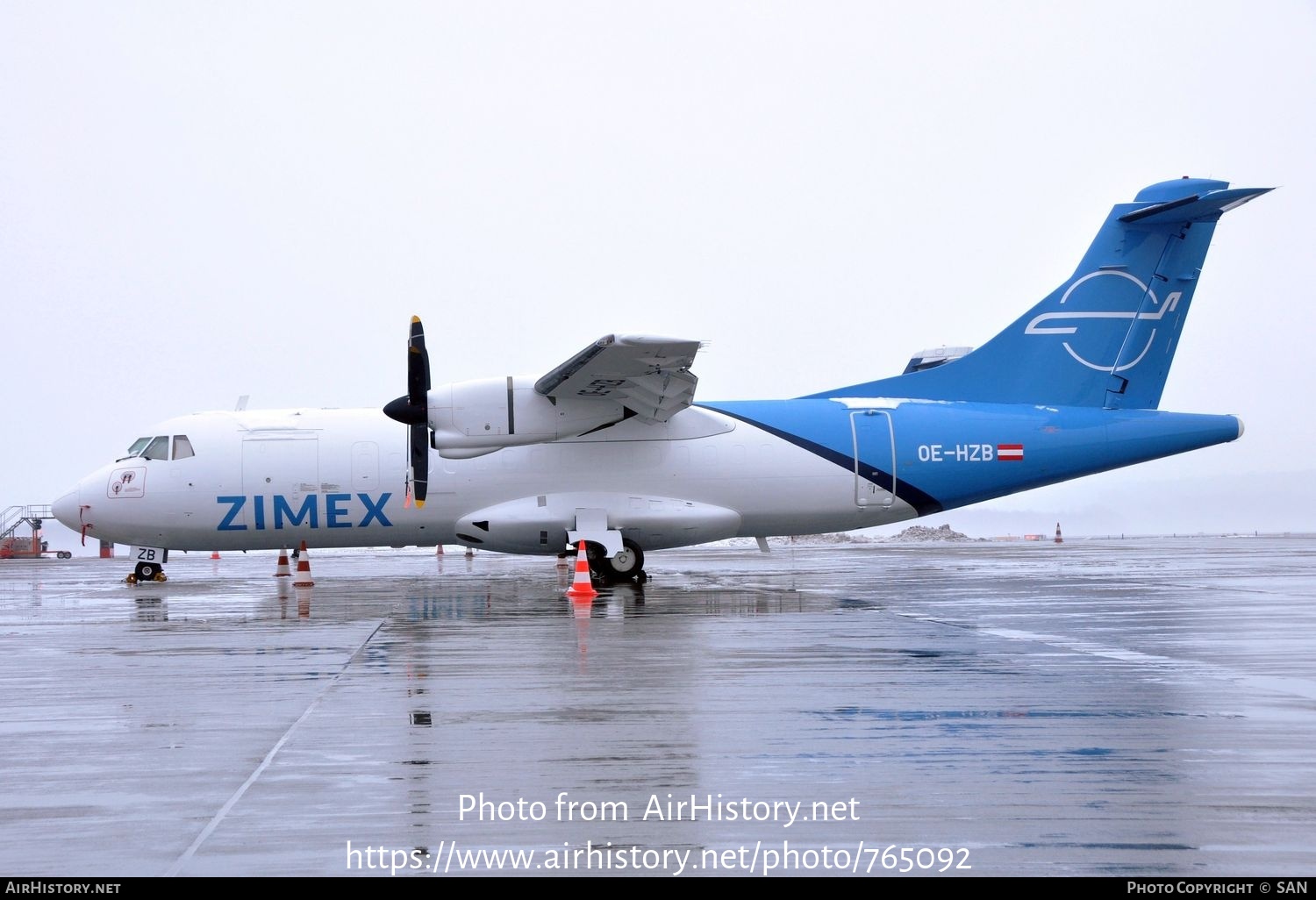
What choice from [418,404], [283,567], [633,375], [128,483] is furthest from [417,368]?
[283,567]

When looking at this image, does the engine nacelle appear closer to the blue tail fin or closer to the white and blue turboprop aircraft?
the white and blue turboprop aircraft

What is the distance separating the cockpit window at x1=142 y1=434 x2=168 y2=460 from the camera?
20.1 meters

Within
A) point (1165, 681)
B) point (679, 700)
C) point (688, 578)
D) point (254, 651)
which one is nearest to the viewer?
point (679, 700)

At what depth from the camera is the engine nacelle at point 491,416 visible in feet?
59.8

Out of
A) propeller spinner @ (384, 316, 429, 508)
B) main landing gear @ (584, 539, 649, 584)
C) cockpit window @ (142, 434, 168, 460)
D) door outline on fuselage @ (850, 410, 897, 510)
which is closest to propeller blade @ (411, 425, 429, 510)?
propeller spinner @ (384, 316, 429, 508)

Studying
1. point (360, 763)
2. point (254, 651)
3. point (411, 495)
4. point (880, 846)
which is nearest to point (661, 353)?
point (411, 495)

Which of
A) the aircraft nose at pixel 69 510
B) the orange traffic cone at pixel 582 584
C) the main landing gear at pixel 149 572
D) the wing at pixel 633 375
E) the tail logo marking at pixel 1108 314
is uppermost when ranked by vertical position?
the tail logo marking at pixel 1108 314

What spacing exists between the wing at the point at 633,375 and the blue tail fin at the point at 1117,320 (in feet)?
19.5

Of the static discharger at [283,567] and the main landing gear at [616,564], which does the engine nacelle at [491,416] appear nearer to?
the main landing gear at [616,564]

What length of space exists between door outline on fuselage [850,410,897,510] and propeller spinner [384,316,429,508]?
7.34 metres

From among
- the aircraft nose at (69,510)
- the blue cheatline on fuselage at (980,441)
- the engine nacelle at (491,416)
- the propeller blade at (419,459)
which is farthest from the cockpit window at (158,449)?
the blue cheatline on fuselage at (980,441)
